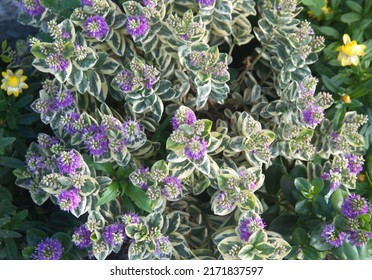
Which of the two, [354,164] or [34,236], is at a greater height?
[354,164]

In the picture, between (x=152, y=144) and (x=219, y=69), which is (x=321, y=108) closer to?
(x=219, y=69)

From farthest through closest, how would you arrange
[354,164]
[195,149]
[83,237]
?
[354,164], [83,237], [195,149]

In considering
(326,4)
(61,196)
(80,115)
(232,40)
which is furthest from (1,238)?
(326,4)

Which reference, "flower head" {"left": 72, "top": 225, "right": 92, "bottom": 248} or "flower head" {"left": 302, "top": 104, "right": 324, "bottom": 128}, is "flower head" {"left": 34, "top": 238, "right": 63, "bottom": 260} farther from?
"flower head" {"left": 302, "top": 104, "right": 324, "bottom": 128}

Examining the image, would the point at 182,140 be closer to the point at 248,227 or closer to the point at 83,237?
the point at 248,227

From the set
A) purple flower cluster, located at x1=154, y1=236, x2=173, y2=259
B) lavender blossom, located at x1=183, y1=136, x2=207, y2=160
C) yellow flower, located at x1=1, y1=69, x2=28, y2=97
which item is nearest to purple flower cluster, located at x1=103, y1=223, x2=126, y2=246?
purple flower cluster, located at x1=154, y1=236, x2=173, y2=259

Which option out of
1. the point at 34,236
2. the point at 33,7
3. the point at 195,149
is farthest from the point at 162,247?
the point at 33,7
